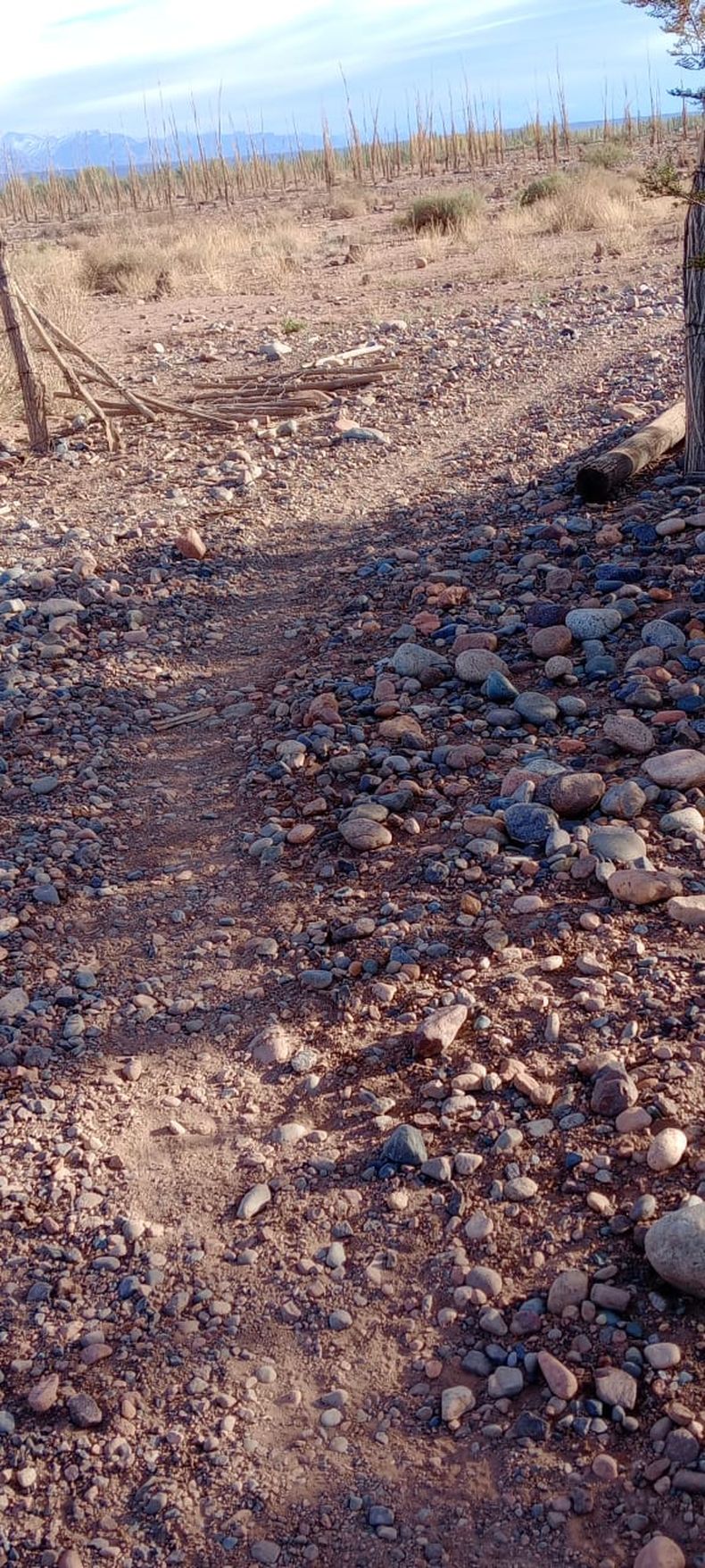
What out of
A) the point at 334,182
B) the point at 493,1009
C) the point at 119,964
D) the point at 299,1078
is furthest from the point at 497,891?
the point at 334,182

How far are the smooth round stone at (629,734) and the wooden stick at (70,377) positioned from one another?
5.44 meters

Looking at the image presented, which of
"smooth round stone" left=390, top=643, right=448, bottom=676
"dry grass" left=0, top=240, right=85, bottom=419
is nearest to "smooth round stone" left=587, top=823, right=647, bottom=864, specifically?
"smooth round stone" left=390, top=643, right=448, bottom=676

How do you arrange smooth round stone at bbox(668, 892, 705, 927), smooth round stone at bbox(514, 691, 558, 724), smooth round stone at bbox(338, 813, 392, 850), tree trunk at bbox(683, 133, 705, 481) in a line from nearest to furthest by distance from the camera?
smooth round stone at bbox(668, 892, 705, 927)
smooth round stone at bbox(338, 813, 392, 850)
smooth round stone at bbox(514, 691, 558, 724)
tree trunk at bbox(683, 133, 705, 481)

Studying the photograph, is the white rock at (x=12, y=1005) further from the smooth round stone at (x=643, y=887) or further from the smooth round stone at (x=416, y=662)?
the smooth round stone at (x=416, y=662)

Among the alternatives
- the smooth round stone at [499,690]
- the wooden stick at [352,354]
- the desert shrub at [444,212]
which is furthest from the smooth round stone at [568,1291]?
the desert shrub at [444,212]

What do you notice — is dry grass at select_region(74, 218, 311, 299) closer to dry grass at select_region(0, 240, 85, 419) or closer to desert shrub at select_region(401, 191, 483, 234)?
dry grass at select_region(0, 240, 85, 419)

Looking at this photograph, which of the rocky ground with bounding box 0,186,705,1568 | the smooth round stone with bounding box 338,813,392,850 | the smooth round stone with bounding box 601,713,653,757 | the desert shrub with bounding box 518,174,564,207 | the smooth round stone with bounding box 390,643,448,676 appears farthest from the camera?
the desert shrub with bounding box 518,174,564,207

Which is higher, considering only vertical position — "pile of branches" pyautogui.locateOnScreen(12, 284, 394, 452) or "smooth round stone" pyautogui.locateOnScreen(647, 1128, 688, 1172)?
"pile of branches" pyautogui.locateOnScreen(12, 284, 394, 452)

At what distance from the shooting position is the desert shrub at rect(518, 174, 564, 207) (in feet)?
71.0

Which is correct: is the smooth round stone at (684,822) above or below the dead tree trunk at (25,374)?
below

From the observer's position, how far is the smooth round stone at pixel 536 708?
4281mm

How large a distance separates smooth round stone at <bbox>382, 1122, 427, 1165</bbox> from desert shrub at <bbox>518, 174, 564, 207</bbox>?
21.8 metres

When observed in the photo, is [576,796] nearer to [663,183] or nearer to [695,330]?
[663,183]

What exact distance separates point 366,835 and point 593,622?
160cm
